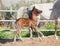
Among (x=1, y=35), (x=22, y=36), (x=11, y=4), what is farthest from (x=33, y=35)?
(x=11, y=4)

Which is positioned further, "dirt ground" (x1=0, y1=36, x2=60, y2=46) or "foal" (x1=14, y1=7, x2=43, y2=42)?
"foal" (x1=14, y1=7, x2=43, y2=42)

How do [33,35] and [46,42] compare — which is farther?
[33,35]

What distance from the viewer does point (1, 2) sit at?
14.7 m

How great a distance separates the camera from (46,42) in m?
10.0

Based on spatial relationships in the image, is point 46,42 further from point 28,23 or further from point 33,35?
point 33,35

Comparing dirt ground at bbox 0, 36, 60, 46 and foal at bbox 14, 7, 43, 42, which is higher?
foal at bbox 14, 7, 43, 42

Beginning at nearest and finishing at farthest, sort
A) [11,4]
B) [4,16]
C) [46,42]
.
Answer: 1. [46,42]
2. [4,16]
3. [11,4]

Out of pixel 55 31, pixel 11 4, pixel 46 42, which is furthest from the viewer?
pixel 11 4

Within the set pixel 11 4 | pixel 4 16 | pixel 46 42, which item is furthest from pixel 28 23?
pixel 11 4

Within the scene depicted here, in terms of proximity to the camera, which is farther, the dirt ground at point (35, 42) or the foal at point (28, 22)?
the foal at point (28, 22)

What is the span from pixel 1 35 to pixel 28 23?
5.61 feet

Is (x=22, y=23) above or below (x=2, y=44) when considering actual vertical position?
above

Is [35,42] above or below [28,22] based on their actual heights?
below

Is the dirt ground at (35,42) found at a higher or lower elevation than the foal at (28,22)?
lower
